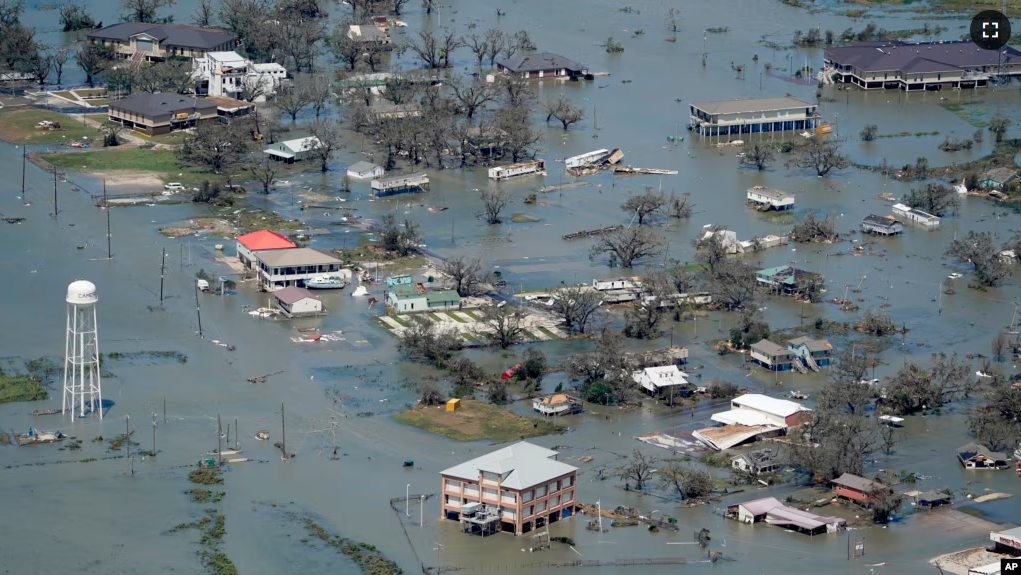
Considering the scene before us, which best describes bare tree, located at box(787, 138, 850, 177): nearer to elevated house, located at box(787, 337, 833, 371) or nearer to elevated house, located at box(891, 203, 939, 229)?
elevated house, located at box(891, 203, 939, 229)

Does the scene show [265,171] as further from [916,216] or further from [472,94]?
[916,216]

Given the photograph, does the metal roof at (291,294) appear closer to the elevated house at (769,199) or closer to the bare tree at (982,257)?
the elevated house at (769,199)

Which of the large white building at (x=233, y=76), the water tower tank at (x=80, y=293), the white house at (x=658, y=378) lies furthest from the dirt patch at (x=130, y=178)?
the white house at (x=658, y=378)

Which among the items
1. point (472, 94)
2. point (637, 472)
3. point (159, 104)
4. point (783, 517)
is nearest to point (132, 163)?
point (159, 104)

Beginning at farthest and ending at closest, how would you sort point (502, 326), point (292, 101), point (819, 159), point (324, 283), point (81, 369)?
point (292, 101), point (819, 159), point (324, 283), point (502, 326), point (81, 369)

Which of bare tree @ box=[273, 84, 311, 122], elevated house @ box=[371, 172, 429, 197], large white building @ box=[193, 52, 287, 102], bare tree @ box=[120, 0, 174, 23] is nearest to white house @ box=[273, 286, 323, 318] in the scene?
elevated house @ box=[371, 172, 429, 197]

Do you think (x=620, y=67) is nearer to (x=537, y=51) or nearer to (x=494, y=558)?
(x=537, y=51)
